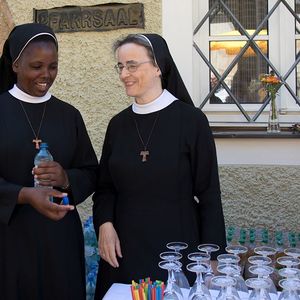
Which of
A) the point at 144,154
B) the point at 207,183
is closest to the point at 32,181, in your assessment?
the point at 144,154

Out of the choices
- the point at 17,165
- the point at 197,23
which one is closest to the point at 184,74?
the point at 197,23

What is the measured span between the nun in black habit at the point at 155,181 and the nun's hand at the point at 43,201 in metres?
0.31

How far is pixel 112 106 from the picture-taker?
15.4ft

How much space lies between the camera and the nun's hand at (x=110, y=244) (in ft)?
8.23

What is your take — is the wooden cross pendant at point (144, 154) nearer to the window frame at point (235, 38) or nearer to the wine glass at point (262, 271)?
the wine glass at point (262, 271)

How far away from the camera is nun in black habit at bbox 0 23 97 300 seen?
8.26 feet

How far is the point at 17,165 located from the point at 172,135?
760mm

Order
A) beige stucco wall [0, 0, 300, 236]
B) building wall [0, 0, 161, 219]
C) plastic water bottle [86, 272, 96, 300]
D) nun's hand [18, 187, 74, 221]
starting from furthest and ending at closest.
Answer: building wall [0, 0, 161, 219] → beige stucco wall [0, 0, 300, 236] → plastic water bottle [86, 272, 96, 300] → nun's hand [18, 187, 74, 221]

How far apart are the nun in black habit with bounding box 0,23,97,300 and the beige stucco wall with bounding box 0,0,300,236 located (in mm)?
2012

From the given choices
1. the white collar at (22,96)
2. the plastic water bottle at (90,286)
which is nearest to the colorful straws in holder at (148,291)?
the white collar at (22,96)

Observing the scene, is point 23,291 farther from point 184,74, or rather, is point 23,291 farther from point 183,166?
point 184,74

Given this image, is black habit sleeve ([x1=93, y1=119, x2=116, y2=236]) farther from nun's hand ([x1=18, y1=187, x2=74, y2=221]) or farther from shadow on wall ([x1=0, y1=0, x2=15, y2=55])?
shadow on wall ([x1=0, y1=0, x2=15, y2=55])

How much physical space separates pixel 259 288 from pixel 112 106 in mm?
3182

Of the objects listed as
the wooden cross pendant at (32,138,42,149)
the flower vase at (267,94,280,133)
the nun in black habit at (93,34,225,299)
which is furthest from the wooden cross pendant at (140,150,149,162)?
the flower vase at (267,94,280,133)
